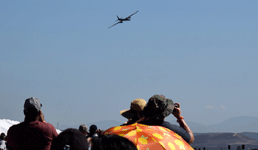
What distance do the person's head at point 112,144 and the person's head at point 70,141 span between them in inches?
33.8

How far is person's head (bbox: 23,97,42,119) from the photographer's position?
5652 millimetres

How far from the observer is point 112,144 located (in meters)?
2.75

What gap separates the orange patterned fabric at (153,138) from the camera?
471 cm

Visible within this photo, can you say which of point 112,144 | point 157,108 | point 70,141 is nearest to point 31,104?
point 157,108

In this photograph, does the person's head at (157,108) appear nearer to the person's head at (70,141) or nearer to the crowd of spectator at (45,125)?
the crowd of spectator at (45,125)

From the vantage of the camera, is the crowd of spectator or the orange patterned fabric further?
the crowd of spectator

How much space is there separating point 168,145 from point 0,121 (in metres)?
54.1

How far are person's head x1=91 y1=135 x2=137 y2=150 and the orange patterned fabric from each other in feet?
6.30

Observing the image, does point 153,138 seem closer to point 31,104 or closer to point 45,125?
point 45,125

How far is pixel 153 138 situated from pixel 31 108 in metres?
1.84

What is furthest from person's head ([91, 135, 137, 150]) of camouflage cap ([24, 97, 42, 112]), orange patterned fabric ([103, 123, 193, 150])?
camouflage cap ([24, 97, 42, 112])

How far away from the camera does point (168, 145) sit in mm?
4703

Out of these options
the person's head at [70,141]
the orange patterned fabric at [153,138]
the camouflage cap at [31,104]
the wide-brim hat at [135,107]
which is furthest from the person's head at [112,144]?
the wide-brim hat at [135,107]

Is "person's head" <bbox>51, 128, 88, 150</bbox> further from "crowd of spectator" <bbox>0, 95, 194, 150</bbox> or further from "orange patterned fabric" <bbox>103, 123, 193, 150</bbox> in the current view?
"crowd of spectator" <bbox>0, 95, 194, 150</bbox>
